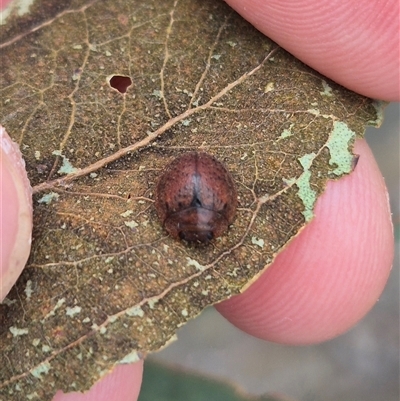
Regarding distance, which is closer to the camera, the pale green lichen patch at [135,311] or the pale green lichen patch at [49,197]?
the pale green lichen patch at [135,311]

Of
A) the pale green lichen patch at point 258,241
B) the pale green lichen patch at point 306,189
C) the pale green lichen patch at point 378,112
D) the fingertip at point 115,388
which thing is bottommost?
the fingertip at point 115,388

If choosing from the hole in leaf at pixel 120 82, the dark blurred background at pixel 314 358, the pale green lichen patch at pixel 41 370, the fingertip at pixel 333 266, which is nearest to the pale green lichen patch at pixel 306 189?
the fingertip at pixel 333 266

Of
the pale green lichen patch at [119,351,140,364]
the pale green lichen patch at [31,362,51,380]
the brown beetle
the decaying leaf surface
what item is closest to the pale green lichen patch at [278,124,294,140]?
the decaying leaf surface

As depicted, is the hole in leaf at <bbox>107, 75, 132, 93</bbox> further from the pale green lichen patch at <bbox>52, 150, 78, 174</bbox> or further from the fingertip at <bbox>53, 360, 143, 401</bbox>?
the fingertip at <bbox>53, 360, 143, 401</bbox>

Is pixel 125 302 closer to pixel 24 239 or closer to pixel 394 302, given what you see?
pixel 24 239

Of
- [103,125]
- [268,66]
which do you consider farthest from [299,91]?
[103,125]

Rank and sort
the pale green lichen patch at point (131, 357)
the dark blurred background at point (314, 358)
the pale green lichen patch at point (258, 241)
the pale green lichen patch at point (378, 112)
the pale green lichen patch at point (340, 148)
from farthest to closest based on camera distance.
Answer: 1. the dark blurred background at point (314, 358)
2. the pale green lichen patch at point (378, 112)
3. the pale green lichen patch at point (340, 148)
4. the pale green lichen patch at point (258, 241)
5. the pale green lichen patch at point (131, 357)

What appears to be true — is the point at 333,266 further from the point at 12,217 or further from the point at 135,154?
the point at 12,217

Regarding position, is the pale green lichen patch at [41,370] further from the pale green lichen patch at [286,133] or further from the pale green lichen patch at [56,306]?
the pale green lichen patch at [286,133]
